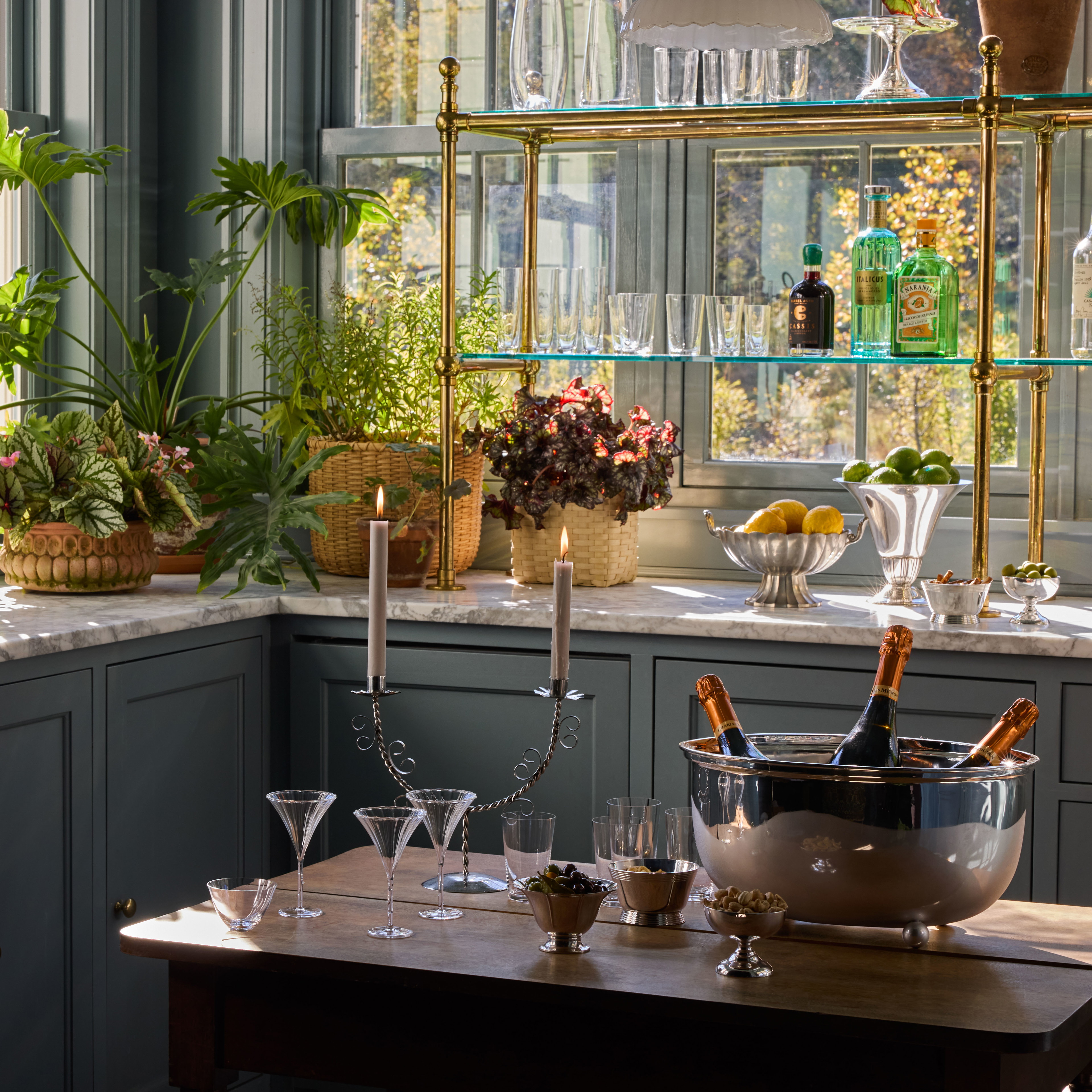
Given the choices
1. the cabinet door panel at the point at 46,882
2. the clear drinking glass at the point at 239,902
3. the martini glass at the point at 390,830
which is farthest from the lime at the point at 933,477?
the clear drinking glass at the point at 239,902

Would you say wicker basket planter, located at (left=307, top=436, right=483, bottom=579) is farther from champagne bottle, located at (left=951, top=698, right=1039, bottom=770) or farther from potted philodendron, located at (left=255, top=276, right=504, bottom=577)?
champagne bottle, located at (left=951, top=698, right=1039, bottom=770)

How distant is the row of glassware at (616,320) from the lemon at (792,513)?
307 mm

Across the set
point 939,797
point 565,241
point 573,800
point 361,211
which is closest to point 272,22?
point 361,211

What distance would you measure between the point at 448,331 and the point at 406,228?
0.58 meters

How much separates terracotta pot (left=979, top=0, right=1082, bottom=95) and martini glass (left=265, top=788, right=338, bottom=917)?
211 centimetres

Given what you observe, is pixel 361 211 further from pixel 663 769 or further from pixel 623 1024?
pixel 623 1024

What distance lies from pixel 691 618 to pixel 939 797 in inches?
53.3

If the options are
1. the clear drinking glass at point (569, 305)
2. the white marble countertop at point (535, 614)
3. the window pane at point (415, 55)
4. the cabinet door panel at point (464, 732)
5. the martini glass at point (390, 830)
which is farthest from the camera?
the window pane at point (415, 55)

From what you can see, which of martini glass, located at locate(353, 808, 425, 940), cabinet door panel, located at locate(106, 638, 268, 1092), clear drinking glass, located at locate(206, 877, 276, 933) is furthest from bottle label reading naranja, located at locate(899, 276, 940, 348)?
clear drinking glass, located at locate(206, 877, 276, 933)

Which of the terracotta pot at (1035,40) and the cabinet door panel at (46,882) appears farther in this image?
the terracotta pot at (1035,40)

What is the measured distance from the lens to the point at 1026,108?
284 cm

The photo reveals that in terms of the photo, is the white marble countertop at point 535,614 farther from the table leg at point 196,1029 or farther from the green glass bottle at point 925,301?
the table leg at point 196,1029

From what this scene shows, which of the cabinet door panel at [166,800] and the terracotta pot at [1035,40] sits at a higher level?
the terracotta pot at [1035,40]

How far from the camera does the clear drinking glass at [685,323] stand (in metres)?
3.01
